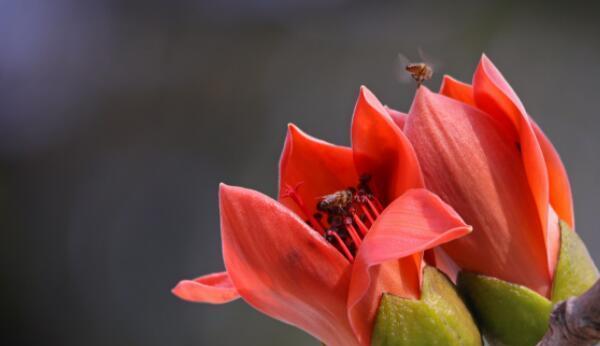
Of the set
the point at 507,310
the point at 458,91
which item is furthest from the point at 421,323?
the point at 458,91

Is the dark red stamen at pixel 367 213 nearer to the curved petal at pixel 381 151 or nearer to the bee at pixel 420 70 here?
the curved petal at pixel 381 151

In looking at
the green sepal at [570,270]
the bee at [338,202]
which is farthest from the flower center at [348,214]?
the green sepal at [570,270]

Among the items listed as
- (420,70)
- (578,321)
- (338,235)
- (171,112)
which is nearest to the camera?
(578,321)

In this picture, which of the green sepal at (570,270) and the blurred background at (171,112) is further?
the blurred background at (171,112)

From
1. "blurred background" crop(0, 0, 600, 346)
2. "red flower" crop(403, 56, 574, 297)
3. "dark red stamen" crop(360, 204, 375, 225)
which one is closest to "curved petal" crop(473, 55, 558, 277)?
"red flower" crop(403, 56, 574, 297)

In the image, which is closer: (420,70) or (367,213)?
(367,213)

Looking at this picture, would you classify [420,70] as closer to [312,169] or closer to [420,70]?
[420,70]
